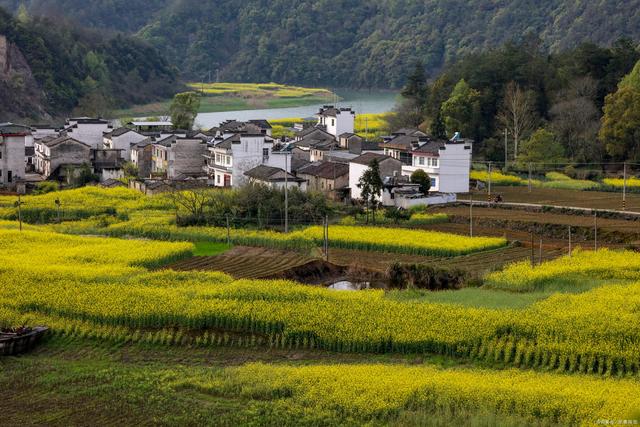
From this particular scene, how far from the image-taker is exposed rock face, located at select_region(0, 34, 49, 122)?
6644 centimetres

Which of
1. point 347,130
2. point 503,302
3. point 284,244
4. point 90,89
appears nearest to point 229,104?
point 90,89

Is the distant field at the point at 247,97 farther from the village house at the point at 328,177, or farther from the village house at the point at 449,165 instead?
the village house at the point at 449,165

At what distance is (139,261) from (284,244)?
484 centimetres

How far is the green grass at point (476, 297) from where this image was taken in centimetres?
2220

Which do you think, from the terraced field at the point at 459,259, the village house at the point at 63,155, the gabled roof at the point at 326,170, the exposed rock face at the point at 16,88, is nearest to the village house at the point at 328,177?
the gabled roof at the point at 326,170

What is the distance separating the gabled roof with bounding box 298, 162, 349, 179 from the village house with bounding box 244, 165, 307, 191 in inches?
103

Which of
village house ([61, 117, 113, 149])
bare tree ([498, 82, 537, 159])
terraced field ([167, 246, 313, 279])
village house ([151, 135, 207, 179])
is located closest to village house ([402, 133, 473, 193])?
bare tree ([498, 82, 537, 159])

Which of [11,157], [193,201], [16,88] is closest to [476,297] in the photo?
[193,201]

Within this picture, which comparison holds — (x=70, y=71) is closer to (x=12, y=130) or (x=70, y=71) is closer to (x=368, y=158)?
(x=12, y=130)

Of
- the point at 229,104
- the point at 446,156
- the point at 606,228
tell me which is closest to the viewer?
the point at 606,228

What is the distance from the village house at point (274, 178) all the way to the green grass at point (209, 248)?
579 cm

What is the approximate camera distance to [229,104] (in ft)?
286

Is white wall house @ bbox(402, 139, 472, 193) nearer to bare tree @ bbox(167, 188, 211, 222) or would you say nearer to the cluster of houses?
the cluster of houses

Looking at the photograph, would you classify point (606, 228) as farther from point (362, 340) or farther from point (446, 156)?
point (362, 340)
